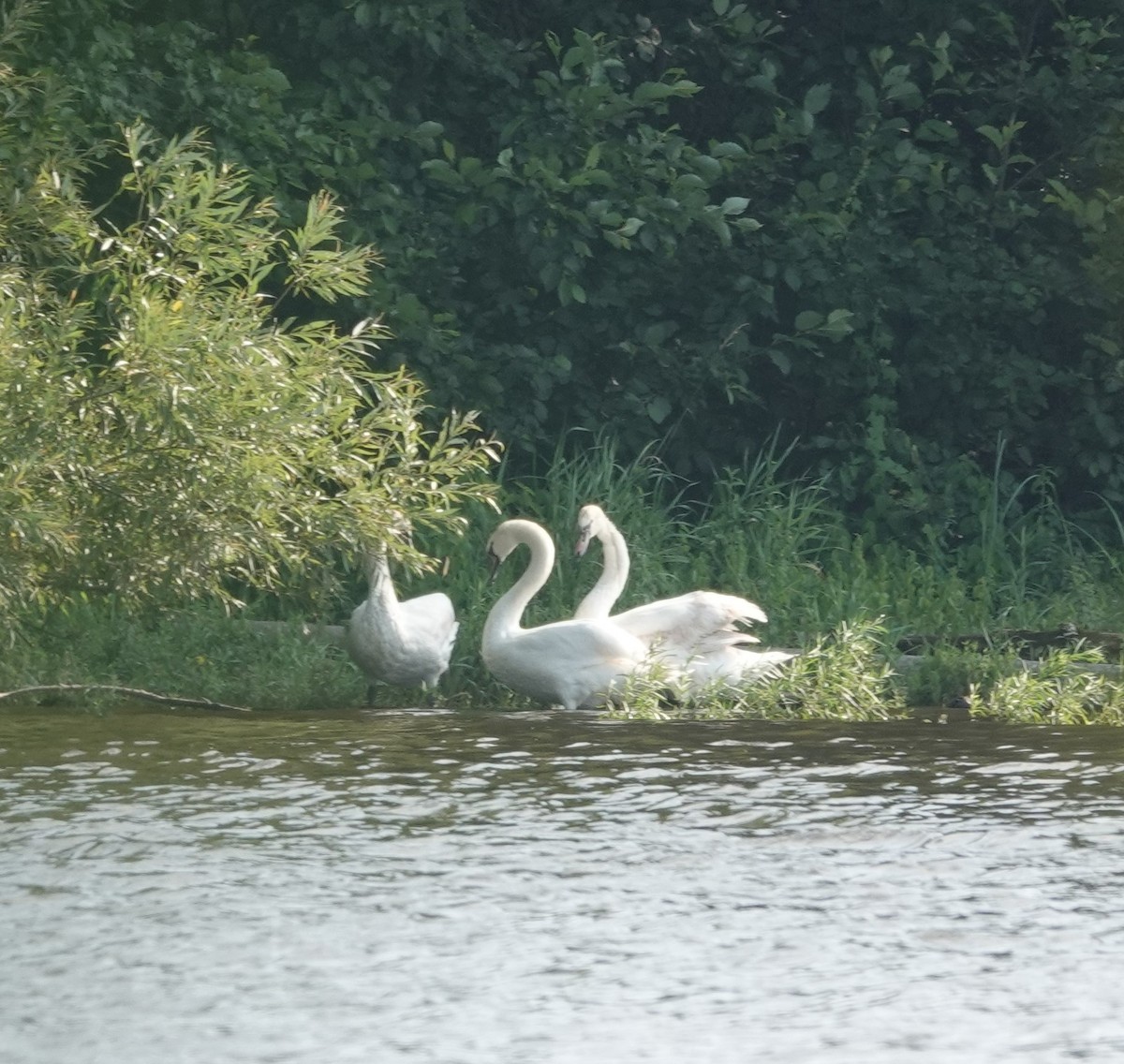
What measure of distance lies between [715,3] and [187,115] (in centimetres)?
311

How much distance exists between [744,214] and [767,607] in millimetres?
2923

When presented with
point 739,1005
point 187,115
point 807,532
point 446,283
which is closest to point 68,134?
point 187,115

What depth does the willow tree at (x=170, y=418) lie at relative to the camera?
7781 mm

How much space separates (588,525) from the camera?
9.80 metres

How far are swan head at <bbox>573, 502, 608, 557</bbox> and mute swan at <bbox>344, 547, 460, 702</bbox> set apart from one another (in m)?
0.87

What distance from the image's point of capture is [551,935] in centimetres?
530

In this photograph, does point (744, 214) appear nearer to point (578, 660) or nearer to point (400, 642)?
point (578, 660)

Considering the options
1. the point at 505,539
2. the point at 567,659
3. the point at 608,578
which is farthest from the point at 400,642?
the point at 608,578

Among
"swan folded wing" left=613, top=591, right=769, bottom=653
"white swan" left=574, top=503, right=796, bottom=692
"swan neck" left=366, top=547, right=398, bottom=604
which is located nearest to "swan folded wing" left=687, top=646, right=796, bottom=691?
"white swan" left=574, top=503, right=796, bottom=692

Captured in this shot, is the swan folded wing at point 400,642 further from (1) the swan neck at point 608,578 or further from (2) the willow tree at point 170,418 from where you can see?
(1) the swan neck at point 608,578

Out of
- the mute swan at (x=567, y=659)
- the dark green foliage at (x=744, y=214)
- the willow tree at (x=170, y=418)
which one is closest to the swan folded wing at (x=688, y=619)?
the mute swan at (x=567, y=659)

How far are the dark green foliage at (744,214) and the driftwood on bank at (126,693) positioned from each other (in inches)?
115

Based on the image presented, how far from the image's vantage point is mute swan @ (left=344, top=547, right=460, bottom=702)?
8.95 metres

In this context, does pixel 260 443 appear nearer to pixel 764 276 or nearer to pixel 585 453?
pixel 585 453
